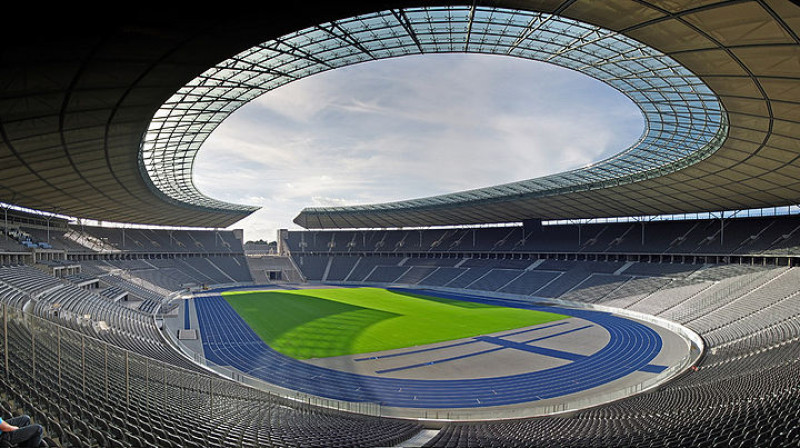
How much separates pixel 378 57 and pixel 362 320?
2478 centimetres

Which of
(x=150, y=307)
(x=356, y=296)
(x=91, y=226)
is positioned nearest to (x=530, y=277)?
(x=356, y=296)

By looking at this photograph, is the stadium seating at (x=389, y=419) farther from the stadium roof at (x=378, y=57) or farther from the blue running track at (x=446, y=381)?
the stadium roof at (x=378, y=57)

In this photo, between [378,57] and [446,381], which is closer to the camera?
[378,57]

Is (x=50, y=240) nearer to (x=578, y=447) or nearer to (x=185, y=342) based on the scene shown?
(x=185, y=342)

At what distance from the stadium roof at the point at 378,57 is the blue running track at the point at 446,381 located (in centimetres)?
1324

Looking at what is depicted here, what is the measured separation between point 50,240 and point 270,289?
27986 millimetres

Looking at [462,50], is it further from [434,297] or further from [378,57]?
[434,297]

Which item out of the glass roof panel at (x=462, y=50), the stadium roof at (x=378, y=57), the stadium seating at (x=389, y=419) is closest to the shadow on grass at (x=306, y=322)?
the stadium seating at (x=389, y=419)

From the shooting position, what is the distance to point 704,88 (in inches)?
706

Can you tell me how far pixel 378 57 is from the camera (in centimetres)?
1989

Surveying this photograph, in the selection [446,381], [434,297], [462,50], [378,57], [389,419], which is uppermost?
[462,50]

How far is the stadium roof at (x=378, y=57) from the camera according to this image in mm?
11484

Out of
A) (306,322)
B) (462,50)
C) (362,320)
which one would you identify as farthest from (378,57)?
(306,322)

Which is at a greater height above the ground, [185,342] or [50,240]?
[50,240]
